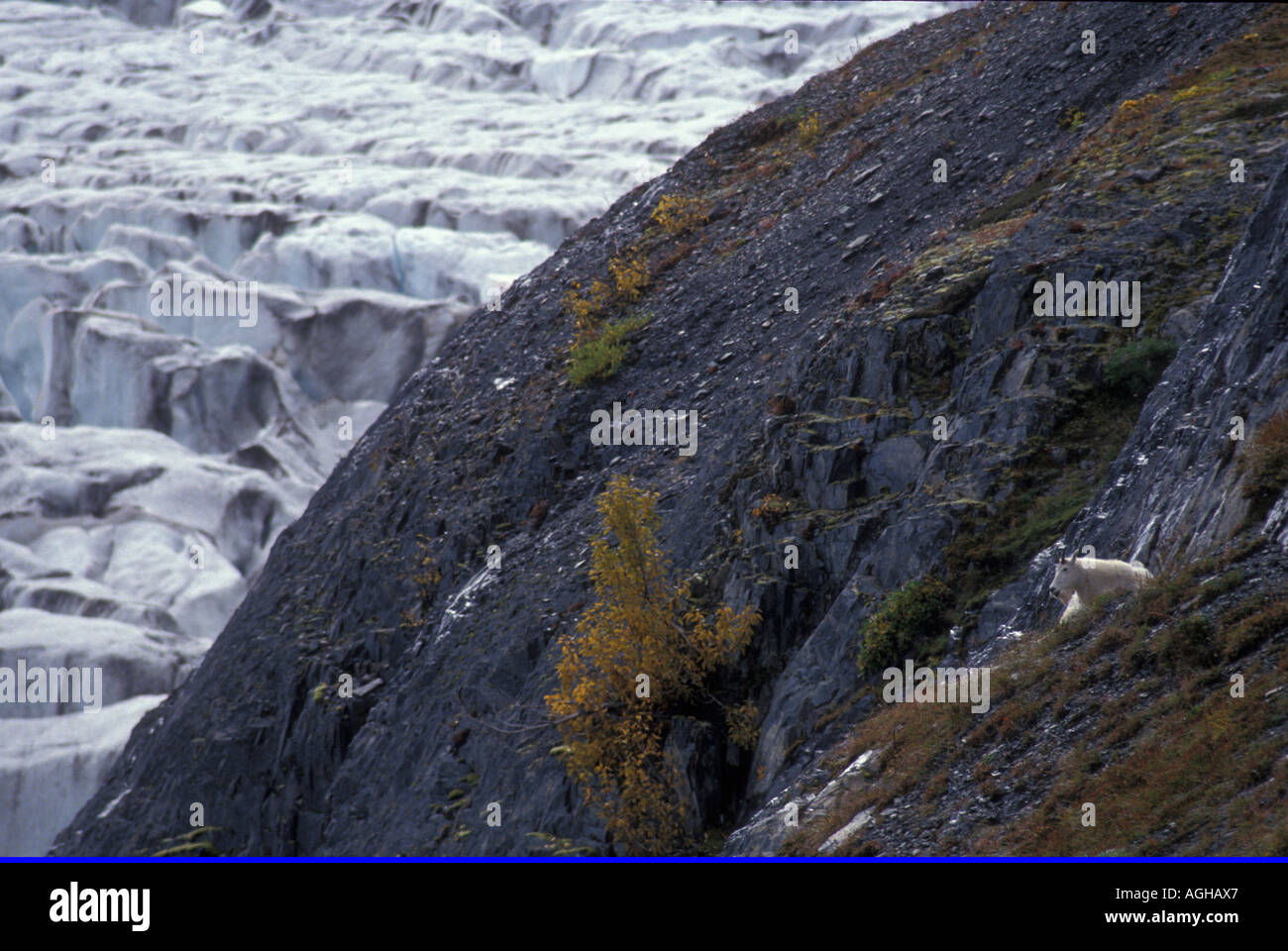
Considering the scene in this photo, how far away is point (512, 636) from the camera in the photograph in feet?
76.1

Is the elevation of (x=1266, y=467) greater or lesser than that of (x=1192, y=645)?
greater

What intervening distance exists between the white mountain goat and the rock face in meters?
0.53

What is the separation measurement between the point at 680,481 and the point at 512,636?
4714mm

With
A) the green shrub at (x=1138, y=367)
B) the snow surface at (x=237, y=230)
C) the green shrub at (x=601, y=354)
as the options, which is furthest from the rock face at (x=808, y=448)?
the snow surface at (x=237, y=230)

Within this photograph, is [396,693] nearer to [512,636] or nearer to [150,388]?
[512,636]

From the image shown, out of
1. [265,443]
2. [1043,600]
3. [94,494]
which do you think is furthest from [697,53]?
[1043,600]

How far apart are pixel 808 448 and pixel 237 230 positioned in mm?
77047

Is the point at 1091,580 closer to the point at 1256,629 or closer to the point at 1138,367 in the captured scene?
the point at 1256,629

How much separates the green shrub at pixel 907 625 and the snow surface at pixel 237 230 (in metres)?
30.5

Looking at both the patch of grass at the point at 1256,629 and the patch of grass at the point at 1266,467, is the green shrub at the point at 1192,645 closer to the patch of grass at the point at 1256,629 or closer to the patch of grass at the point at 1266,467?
Result: the patch of grass at the point at 1256,629

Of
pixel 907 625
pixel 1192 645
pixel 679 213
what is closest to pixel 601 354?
pixel 679 213

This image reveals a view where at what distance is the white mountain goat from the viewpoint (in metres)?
12.8

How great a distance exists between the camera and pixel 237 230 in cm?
8694

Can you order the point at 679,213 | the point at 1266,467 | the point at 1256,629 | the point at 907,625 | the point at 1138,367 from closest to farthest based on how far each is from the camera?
1. the point at 1256,629
2. the point at 1266,467
3. the point at 907,625
4. the point at 1138,367
5. the point at 679,213
